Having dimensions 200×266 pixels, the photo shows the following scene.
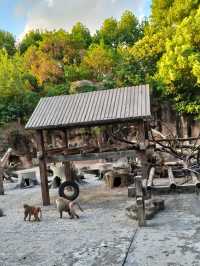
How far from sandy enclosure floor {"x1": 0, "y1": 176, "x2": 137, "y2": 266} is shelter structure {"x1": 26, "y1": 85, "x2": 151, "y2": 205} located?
185cm

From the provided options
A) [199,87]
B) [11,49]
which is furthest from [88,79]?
[11,49]

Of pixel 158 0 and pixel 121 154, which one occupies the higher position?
pixel 158 0

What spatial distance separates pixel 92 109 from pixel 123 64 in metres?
22.8

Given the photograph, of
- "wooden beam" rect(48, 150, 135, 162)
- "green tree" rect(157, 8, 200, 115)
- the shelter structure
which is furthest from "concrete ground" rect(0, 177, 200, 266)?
"green tree" rect(157, 8, 200, 115)

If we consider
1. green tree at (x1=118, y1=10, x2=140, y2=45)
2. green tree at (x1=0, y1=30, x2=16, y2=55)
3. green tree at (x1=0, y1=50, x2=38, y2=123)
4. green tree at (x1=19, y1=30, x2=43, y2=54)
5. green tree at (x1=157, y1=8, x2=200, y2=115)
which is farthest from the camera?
green tree at (x1=0, y1=30, x2=16, y2=55)

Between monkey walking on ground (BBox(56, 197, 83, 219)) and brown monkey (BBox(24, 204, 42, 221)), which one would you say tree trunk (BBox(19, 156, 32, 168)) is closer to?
brown monkey (BBox(24, 204, 42, 221))

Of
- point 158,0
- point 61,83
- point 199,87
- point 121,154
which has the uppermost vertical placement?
point 158,0

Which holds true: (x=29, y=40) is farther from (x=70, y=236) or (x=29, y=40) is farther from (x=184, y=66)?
(x=70, y=236)

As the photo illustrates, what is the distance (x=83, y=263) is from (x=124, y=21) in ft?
138

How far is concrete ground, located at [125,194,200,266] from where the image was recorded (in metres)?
7.06

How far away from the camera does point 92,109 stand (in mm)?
13305

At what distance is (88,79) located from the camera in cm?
3869

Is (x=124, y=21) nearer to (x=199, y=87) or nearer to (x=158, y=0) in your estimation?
(x=158, y=0)

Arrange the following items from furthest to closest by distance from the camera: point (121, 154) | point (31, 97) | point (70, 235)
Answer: point (31, 97)
point (121, 154)
point (70, 235)
